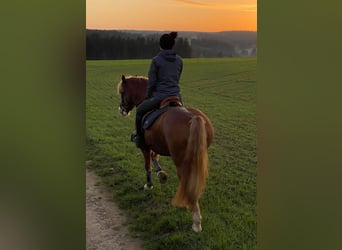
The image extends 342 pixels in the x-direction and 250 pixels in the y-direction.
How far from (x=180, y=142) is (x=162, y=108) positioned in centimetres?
22

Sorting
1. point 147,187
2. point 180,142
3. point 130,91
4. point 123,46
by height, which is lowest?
point 147,187

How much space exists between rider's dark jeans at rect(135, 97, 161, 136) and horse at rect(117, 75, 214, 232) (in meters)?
0.03

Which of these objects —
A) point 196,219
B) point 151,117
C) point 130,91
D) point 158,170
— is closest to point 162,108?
point 151,117

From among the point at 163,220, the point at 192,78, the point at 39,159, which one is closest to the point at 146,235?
the point at 163,220

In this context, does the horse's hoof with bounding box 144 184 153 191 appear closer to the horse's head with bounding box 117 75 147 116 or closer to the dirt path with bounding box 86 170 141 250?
the dirt path with bounding box 86 170 141 250

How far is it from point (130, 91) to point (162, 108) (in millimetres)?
197

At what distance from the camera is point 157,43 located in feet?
8.65

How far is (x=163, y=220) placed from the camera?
102 inches

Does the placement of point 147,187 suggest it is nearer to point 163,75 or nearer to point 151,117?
point 151,117

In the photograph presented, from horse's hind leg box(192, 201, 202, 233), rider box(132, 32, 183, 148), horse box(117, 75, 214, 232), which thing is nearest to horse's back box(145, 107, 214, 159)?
horse box(117, 75, 214, 232)

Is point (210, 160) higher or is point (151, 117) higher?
point (151, 117)

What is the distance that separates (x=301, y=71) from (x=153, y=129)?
0.82 metres

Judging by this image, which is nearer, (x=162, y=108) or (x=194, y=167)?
Result: (x=194, y=167)

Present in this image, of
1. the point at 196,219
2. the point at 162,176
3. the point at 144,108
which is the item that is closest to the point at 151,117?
the point at 144,108
